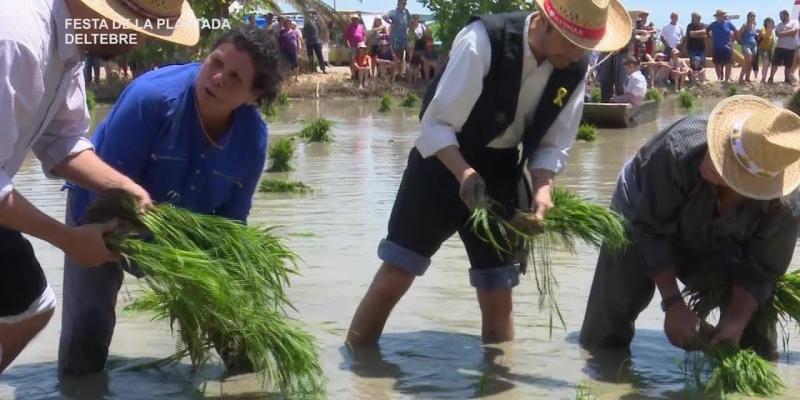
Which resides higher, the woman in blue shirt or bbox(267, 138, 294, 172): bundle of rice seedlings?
the woman in blue shirt

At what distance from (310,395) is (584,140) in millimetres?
9712

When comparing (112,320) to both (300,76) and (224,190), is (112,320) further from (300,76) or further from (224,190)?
(300,76)

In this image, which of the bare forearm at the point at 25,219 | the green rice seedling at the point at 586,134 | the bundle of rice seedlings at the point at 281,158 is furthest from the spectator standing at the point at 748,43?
the bare forearm at the point at 25,219

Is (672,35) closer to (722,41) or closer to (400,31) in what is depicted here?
(722,41)

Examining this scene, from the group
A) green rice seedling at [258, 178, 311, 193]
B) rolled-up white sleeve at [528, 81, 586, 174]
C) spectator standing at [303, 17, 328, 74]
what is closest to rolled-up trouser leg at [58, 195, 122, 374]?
rolled-up white sleeve at [528, 81, 586, 174]

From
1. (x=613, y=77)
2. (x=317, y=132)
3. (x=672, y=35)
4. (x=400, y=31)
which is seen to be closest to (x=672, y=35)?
(x=672, y=35)

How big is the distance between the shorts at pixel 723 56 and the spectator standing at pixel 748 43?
278 mm

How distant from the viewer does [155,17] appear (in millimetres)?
4180

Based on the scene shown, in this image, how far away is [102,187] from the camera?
455cm

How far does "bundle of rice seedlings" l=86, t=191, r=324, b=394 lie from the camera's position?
4520 millimetres

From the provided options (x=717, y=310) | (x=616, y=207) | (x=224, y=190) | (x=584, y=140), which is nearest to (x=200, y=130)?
(x=224, y=190)

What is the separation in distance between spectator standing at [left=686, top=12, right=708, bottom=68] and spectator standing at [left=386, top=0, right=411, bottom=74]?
213 inches

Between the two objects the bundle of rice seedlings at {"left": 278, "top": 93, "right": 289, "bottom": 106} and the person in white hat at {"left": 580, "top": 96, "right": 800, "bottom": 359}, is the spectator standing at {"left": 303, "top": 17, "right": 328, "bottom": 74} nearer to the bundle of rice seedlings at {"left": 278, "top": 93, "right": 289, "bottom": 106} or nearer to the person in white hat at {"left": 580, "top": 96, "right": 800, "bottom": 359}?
the bundle of rice seedlings at {"left": 278, "top": 93, "right": 289, "bottom": 106}

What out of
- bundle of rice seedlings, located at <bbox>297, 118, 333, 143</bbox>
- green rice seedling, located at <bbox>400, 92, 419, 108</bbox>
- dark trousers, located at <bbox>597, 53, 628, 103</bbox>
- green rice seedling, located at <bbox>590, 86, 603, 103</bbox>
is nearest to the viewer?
bundle of rice seedlings, located at <bbox>297, 118, 333, 143</bbox>
